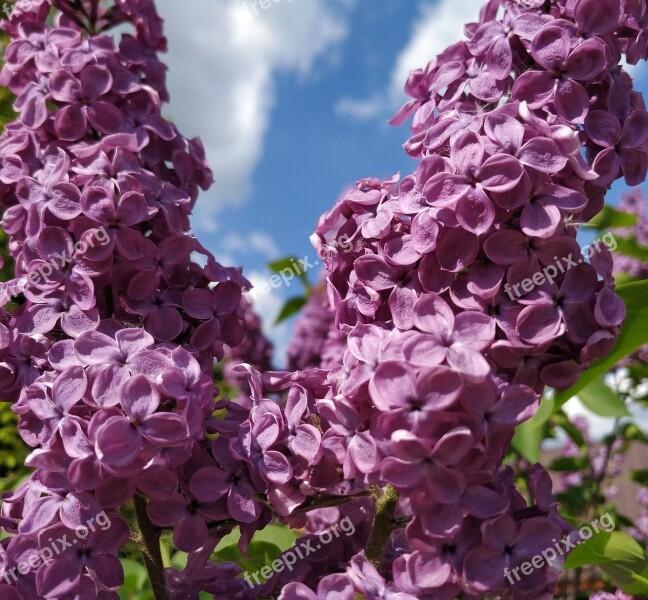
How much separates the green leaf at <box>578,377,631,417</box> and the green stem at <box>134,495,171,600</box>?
172 cm

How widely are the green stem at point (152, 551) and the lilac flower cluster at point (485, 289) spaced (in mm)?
393

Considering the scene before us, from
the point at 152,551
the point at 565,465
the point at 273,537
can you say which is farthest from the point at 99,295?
the point at 565,465

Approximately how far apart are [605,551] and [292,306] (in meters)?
4.04

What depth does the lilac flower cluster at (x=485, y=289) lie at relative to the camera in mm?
963

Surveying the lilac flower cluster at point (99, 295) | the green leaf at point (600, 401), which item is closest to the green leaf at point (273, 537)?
the lilac flower cluster at point (99, 295)

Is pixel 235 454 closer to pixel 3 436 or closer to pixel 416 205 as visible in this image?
pixel 416 205

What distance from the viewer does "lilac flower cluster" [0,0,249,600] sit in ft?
3.62

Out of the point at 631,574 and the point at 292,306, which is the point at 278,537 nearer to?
the point at 631,574

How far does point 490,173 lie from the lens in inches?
40.9

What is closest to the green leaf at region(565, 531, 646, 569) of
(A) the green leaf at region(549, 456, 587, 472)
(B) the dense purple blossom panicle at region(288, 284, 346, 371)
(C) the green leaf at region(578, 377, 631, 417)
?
(C) the green leaf at region(578, 377, 631, 417)

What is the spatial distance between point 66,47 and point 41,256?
49 cm

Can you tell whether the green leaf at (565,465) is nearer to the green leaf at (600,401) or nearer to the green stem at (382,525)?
the green leaf at (600,401)

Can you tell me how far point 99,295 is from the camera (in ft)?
4.49

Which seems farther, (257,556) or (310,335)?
(310,335)
